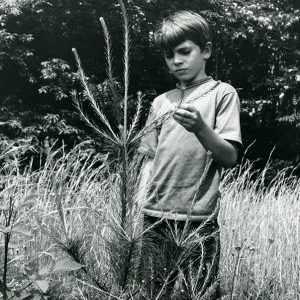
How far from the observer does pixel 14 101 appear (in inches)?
340

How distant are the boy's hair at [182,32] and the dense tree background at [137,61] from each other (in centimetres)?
490

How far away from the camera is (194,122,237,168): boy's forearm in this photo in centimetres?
145

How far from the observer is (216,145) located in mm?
1559

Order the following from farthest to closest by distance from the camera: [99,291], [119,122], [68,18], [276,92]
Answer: [276,92]
[68,18]
[99,291]
[119,122]

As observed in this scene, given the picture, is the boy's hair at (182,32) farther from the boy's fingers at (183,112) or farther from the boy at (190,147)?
the boy's fingers at (183,112)

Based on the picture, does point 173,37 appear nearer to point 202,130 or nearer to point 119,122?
point 202,130

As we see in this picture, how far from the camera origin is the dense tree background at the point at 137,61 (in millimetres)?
8398

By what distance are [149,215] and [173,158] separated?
250mm

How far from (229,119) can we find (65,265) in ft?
2.86

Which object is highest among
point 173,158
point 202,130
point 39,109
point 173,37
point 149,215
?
point 173,37

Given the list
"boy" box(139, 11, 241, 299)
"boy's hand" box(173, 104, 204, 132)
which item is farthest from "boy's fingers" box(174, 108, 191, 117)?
"boy" box(139, 11, 241, 299)

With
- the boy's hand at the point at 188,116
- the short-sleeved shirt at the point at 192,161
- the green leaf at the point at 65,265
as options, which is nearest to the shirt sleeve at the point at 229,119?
the short-sleeved shirt at the point at 192,161

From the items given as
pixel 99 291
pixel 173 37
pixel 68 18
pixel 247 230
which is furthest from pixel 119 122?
pixel 68 18

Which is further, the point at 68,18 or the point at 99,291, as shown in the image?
the point at 68,18
